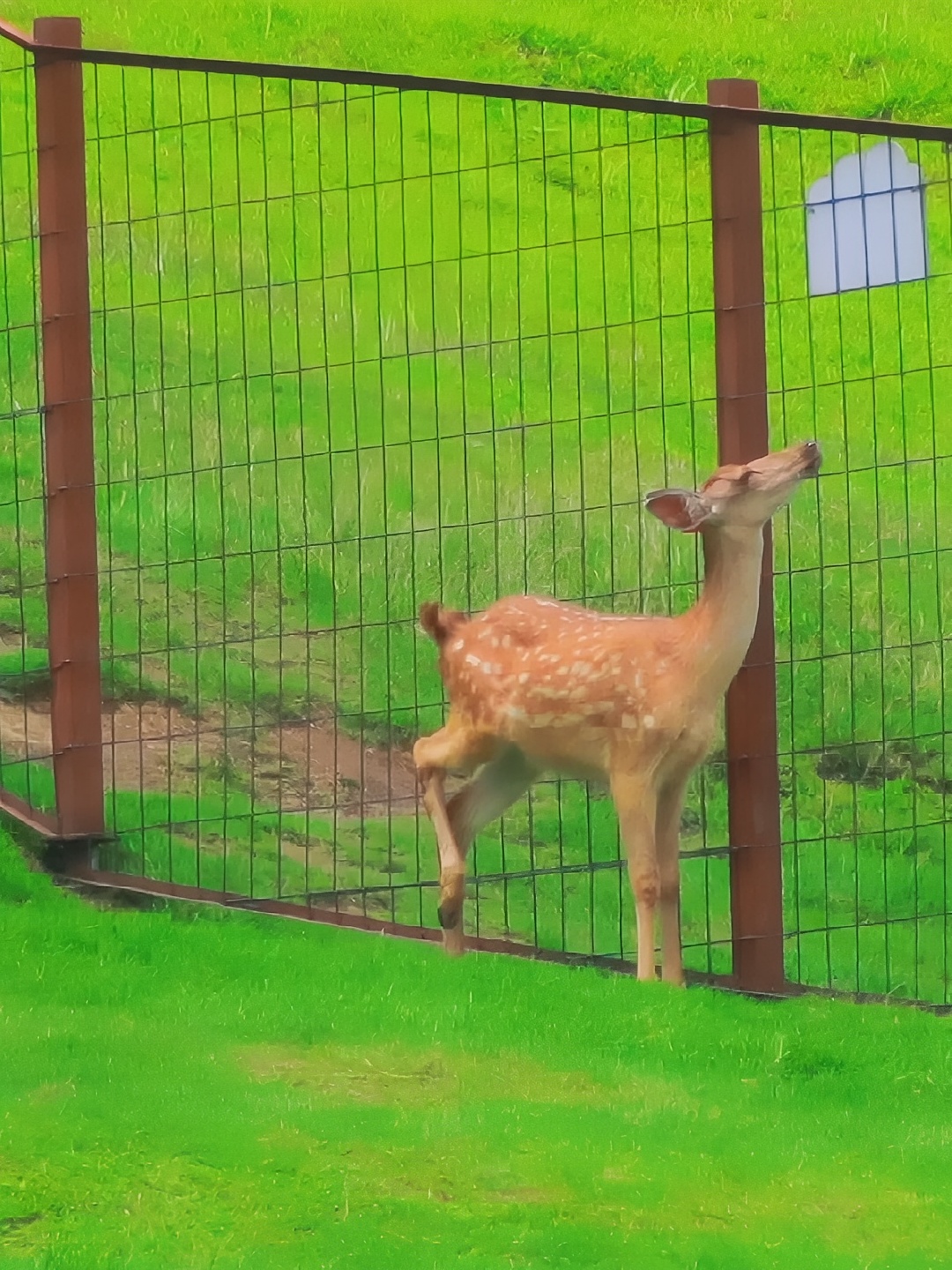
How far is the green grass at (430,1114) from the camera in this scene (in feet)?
16.8

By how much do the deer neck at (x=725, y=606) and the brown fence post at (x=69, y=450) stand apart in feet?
6.67

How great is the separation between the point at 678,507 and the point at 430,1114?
2099 millimetres

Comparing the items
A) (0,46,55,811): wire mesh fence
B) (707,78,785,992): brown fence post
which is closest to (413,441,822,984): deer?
(707,78,785,992): brown fence post

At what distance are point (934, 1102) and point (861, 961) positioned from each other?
3.04 m

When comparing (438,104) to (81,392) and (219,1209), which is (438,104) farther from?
(219,1209)

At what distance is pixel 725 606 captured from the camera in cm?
718

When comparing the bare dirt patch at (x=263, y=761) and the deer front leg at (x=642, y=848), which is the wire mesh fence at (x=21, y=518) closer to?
the bare dirt patch at (x=263, y=761)

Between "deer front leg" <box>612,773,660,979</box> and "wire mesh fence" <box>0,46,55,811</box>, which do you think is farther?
"wire mesh fence" <box>0,46,55,811</box>

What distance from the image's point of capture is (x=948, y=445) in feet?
49.0

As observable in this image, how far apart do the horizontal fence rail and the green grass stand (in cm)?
89

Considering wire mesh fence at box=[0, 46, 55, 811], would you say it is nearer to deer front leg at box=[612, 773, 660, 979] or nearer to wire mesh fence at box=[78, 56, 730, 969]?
wire mesh fence at box=[78, 56, 730, 969]

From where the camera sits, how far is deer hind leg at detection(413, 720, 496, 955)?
7.49 m

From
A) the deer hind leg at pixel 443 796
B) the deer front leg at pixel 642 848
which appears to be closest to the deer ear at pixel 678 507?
the deer front leg at pixel 642 848

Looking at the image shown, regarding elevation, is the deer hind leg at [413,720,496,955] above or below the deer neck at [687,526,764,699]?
below
